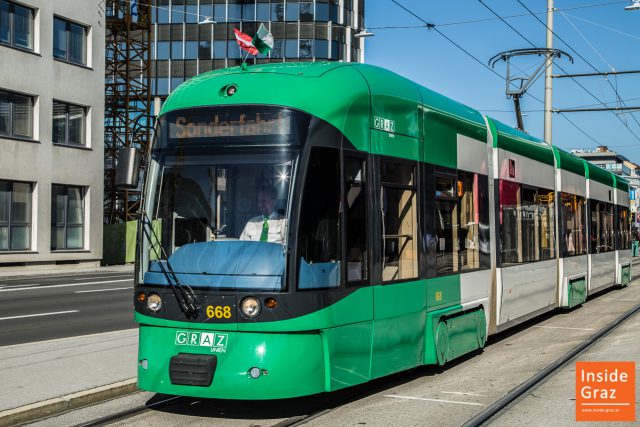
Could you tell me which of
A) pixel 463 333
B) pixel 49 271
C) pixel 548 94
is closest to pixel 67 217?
pixel 49 271

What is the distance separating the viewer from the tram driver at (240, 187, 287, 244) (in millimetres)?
7105

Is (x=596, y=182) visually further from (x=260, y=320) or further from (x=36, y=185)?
(x=36, y=185)

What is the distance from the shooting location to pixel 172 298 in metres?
7.32

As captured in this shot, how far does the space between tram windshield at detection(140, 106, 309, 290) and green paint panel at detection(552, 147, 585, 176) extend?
31.3 ft

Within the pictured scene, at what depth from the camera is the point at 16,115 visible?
106ft

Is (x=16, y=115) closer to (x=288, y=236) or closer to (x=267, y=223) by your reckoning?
(x=267, y=223)

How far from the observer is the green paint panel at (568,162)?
51.7 ft

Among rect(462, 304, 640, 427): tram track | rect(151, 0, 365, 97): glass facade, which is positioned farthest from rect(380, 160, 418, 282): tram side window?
rect(151, 0, 365, 97): glass facade

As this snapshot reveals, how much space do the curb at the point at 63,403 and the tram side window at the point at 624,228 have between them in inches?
684

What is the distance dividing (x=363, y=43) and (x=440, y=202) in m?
55.4

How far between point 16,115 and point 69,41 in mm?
4552

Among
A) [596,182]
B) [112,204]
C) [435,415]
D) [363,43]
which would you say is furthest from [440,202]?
[363,43]

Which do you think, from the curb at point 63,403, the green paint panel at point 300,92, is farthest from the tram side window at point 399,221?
the curb at point 63,403

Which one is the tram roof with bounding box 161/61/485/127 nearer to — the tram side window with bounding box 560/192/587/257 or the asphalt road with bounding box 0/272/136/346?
the asphalt road with bounding box 0/272/136/346
